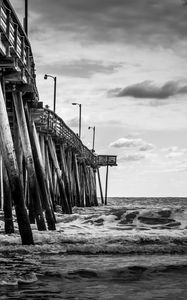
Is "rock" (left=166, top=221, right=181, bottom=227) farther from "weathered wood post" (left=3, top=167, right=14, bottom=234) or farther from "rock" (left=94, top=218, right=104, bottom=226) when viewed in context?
"weathered wood post" (left=3, top=167, right=14, bottom=234)

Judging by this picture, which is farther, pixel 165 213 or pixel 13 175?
pixel 165 213

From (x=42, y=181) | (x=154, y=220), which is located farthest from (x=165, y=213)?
(x=42, y=181)

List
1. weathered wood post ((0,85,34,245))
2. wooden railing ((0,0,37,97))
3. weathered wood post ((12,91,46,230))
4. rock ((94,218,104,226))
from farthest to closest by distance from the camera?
1. rock ((94,218,104,226))
2. weathered wood post ((12,91,46,230))
3. wooden railing ((0,0,37,97))
4. weathered wood post ((0,85,34,245))

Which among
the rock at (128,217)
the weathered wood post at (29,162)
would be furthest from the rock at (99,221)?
the weathered wood post at (29,162)

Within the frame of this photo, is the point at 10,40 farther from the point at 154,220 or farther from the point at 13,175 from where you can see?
the point at 154,220

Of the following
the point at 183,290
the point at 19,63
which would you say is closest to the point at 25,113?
the point at 19,63

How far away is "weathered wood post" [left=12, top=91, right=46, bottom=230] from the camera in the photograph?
14.7 metres

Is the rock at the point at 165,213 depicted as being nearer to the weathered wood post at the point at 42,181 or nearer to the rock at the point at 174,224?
the rock at the point at 174,224

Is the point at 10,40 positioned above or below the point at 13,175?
above

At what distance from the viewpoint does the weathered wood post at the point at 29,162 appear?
1471 cm

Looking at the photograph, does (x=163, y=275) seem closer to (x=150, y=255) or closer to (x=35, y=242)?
(x=150, y=255)

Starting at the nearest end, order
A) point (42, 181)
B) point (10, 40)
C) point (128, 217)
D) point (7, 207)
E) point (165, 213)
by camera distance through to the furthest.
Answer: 1. point (10, 40)
2. point (7, 207)
3. point (42, 181)
4. point (128, 217)
5. point (165, 213)

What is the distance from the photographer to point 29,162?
1477 cm

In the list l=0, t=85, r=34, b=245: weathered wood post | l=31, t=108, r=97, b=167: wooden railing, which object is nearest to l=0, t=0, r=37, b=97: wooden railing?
l=0, t=85, r=34, b=245: weathered wood post
